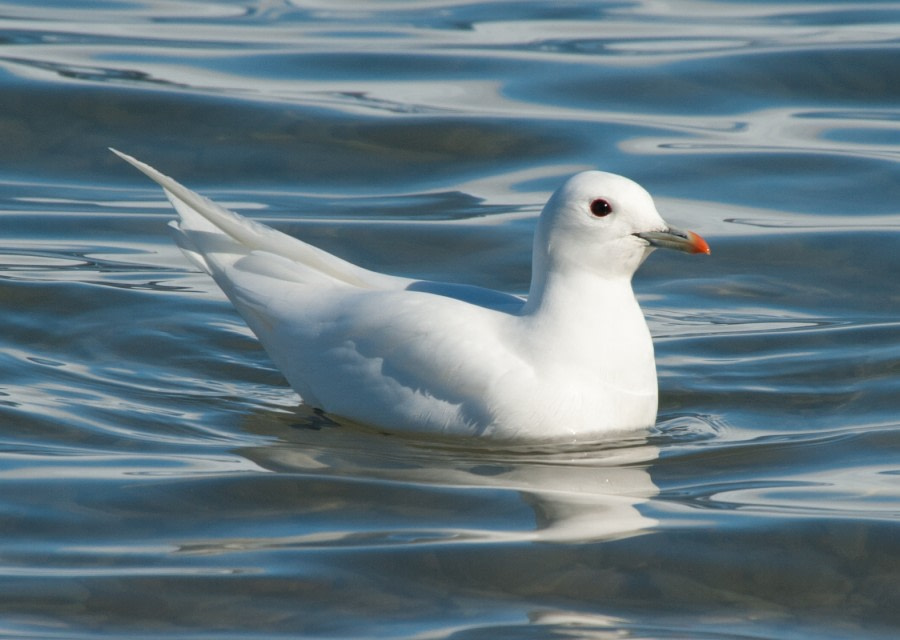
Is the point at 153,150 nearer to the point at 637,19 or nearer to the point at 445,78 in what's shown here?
the point at 445,78

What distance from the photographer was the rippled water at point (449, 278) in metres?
4.69

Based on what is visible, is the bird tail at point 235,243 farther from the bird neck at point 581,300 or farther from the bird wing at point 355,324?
the bird neck at point 581,300

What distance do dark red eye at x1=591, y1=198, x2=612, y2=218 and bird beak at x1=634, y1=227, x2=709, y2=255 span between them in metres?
0.14

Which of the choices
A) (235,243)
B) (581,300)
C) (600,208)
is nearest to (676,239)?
(600,208)

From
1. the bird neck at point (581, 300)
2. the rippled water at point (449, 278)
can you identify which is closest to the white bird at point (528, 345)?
the bird neck at point (581, 300)

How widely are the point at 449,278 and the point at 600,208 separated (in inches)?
107

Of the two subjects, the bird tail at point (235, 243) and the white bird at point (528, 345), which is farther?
the bird tail at point (235, 243)

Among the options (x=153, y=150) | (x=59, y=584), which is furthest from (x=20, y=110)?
(x=59, y=584)

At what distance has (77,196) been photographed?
991cm

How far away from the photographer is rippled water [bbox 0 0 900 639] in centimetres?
469

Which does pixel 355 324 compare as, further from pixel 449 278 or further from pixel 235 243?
pixel 449 278

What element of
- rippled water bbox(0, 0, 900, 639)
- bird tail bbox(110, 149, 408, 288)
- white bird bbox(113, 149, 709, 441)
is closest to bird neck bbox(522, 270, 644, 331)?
white bird bbox(113, 149, 709, 441)

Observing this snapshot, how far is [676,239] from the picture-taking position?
5.95m

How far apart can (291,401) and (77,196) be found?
12.3ft
